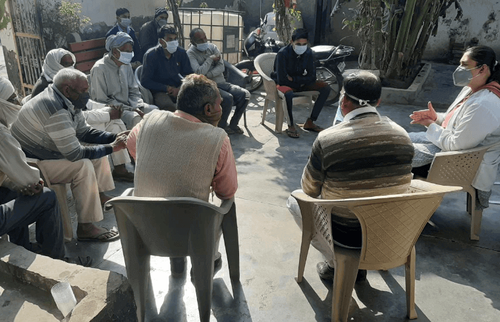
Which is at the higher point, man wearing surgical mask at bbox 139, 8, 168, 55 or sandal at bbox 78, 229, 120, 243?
man wearing surgical mask at bbox 139, 8, 168, 55

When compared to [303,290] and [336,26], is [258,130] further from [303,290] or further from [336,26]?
[336,26]

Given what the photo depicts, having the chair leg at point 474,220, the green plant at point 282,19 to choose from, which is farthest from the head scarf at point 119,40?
the green plant at point 282,19

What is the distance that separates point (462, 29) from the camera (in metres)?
10.9

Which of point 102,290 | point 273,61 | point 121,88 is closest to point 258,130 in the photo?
point 273,61

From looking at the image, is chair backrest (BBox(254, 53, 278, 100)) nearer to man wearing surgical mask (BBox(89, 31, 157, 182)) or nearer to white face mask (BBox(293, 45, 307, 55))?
white face mask (BBox(293, 45, 307, 55))

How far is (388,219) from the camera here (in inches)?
91.2

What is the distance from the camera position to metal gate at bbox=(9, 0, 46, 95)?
22.6 feet

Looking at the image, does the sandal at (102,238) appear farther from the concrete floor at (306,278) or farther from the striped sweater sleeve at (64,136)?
the striped sweater sleeve at (64,136)

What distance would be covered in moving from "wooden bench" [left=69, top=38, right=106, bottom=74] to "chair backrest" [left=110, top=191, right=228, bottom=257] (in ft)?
18.4

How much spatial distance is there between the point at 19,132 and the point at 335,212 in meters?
2.41

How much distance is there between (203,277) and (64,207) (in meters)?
1.62

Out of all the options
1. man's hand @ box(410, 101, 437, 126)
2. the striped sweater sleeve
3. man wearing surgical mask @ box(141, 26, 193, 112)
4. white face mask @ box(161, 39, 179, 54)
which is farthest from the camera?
white face mask @ box(161, 39, 179, 54)

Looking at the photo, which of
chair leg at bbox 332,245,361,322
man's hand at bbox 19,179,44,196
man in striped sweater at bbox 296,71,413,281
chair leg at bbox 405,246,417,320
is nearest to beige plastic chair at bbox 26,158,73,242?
man's hand at bbox 19,179,44,196

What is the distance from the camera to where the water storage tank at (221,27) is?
980 centimetres
